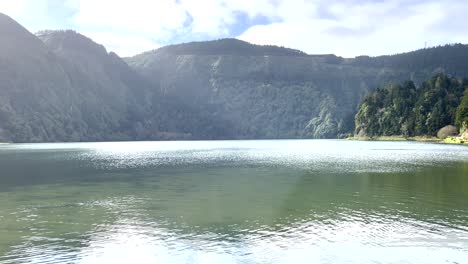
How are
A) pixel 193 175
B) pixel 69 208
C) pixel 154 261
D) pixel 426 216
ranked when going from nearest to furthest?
pixel 154 261
pixel 426 216
pixel 69 208
pixel 193 175

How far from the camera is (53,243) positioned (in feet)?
91.3

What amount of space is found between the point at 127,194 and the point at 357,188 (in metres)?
27.4

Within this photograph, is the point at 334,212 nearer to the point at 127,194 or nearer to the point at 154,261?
the point at 154,261

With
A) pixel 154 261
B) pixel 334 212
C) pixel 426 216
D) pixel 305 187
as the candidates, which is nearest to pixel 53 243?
pixel 154 261

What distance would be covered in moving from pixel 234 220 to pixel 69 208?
16.6 metres

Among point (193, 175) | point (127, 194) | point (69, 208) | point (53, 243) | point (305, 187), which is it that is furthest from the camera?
point (193, 175)

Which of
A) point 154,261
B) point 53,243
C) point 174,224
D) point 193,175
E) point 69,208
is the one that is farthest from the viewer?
point 193,175

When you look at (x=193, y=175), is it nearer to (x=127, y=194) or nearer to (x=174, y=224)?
(x=127, y=194)

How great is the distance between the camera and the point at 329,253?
25.4m

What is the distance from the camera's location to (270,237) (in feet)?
94.6

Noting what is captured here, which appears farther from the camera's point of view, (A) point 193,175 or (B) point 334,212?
(A) point 193,175

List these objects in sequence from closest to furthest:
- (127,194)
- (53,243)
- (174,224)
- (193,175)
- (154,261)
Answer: (154,261), (53,243), (174,224), (127,194), (193,175)

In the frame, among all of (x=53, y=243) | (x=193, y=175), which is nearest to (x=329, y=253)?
(x=53, y=243)

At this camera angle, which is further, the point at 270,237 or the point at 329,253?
the point at 270,237
